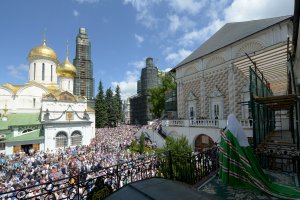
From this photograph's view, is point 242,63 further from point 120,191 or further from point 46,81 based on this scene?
point 46,81

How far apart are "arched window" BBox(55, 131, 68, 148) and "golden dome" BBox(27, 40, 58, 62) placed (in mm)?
15970

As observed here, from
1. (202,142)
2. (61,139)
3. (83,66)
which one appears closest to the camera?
(202,142)

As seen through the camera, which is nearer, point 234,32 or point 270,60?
point 270,60

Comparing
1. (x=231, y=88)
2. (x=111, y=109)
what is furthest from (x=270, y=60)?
(x=111, y=109)

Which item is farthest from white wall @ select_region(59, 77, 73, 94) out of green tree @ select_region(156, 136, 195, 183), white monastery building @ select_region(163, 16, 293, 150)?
green tree @ select_region(156, 136, 195, 183)

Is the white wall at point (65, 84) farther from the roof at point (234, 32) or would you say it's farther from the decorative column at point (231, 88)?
the decorative column at point (231, 88)

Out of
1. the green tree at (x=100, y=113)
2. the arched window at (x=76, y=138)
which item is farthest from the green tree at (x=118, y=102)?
the arched window at (x=76, y=138)

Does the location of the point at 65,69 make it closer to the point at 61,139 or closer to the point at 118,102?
the point at 61,139

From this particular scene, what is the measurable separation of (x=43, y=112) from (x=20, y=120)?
3318 mm

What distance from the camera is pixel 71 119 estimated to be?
1077 inches

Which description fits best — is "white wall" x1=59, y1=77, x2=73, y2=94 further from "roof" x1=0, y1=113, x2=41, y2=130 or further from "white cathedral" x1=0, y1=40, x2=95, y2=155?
"roof" x1=0, y1=113, x2=41, y2=130

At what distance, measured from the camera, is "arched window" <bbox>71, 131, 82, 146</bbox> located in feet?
88.7

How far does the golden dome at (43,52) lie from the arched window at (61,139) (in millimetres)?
15970

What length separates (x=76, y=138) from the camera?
27.4 metres
